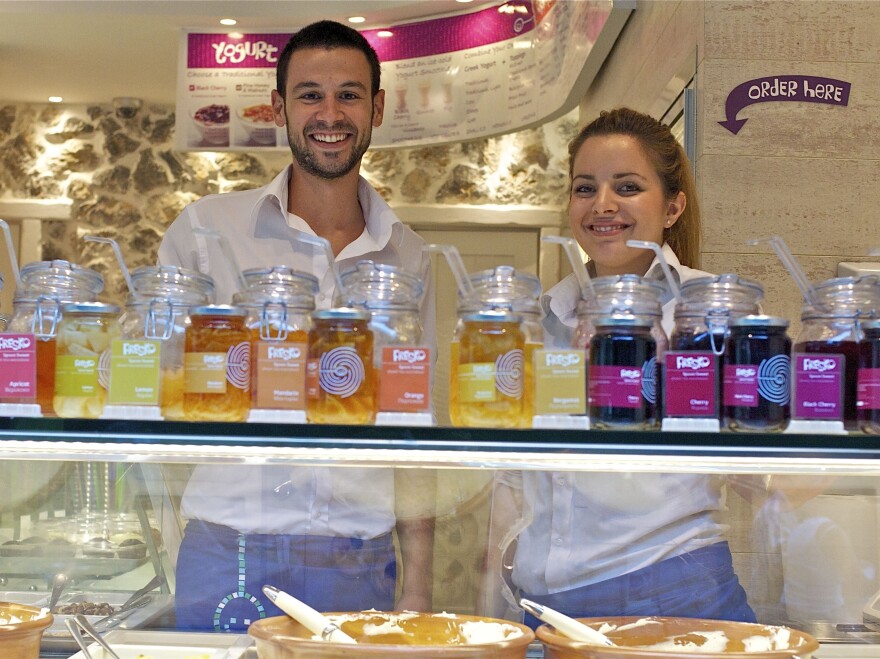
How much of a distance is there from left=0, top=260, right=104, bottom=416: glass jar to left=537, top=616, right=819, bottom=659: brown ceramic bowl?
68 cm

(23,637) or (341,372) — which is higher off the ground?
(341,372)

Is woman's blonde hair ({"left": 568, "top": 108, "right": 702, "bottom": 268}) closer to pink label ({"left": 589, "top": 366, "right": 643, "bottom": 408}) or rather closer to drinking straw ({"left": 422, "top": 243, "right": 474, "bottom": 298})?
drinking straw ({"left": 422, "top": 243, "right": 474, "bottom": 298})

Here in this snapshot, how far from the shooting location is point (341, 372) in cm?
119

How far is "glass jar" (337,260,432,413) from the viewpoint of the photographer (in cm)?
119

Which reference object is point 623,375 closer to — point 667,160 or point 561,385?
point 561,385

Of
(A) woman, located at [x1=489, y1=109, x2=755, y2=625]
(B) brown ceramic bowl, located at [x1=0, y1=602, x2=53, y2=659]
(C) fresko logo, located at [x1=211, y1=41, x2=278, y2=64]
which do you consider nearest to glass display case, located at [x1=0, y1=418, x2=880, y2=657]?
(A) woman, located at [x1=489, y1=109, x2=755, y2=625]

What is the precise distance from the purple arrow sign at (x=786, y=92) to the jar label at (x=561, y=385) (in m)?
1.98

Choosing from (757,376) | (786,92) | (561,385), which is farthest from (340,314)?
(786,92)

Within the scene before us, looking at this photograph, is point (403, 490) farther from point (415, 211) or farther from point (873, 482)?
point (415, 211)

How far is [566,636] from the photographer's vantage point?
1.20 meters

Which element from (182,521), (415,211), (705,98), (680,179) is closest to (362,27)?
(415,211)

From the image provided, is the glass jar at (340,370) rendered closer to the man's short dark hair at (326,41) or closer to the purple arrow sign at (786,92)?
the man's short dark hair at (326,41)

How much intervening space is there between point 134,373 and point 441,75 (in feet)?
13.0

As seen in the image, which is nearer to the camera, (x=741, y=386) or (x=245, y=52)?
(x=741, y=386)
